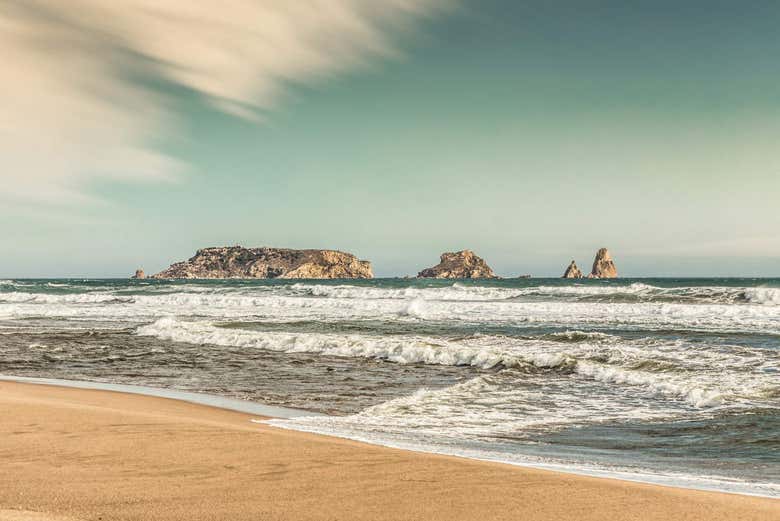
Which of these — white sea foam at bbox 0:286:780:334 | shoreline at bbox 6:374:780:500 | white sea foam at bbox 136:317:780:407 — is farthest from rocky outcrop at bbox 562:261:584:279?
shoreline at bbox 6:374:780:500

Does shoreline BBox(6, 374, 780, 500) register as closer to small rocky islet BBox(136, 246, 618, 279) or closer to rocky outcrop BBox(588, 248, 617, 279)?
rocky outcrop BBox(588, 248, 617, 279)

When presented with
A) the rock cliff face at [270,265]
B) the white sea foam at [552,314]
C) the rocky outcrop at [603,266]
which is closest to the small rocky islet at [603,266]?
the rocky outcrop at [603,266]

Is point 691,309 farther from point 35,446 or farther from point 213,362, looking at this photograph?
point 35,446

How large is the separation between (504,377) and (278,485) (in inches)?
361

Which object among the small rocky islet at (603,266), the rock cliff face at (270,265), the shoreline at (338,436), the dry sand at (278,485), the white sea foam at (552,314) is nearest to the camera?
the dry sand at (278,485)

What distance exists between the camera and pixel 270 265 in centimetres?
15875

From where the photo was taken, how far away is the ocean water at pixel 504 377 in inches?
280

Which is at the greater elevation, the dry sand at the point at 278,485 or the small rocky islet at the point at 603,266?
the small rocky islet at the point at 603,266

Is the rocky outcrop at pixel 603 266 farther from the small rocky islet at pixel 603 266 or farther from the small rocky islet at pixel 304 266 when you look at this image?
the small rocky islet at pixel 304 266

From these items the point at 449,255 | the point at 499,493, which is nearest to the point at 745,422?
the point at 499,493

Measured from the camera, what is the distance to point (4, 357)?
Answer: 15.9 meters

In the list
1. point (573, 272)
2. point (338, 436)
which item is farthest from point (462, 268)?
point (338, 436)

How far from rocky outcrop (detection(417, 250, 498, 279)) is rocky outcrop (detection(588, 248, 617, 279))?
29986 millimetres

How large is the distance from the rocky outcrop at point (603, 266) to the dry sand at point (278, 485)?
137 meters
